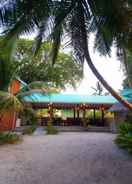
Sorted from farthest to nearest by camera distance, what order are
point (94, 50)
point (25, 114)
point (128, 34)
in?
point (25, 114)
point (94, 50)
point (128, 34)

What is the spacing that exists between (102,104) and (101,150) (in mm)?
15474

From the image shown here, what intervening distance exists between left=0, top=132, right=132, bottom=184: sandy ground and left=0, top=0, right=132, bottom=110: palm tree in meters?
2.17

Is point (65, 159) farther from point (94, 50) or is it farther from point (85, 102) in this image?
point (85, 102)

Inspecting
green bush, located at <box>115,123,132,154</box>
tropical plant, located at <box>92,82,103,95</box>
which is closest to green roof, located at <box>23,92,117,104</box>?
green bush, located at <box>115,123,132,154</box>

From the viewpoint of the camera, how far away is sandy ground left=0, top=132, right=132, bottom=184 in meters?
6.59

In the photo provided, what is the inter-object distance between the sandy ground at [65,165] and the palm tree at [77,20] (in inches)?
85.5

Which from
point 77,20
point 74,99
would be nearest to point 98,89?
point 74,99

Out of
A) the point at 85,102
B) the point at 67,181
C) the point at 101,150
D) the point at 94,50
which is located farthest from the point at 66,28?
the point at 85,102

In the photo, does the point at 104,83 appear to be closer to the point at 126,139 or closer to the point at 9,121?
the point at 126,139

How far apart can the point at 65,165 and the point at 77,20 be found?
462 cm

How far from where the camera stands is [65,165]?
8055 mm

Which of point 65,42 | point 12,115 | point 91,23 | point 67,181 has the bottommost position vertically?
point 67,181

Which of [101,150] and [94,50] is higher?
[94,50]

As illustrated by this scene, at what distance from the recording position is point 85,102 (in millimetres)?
25453
